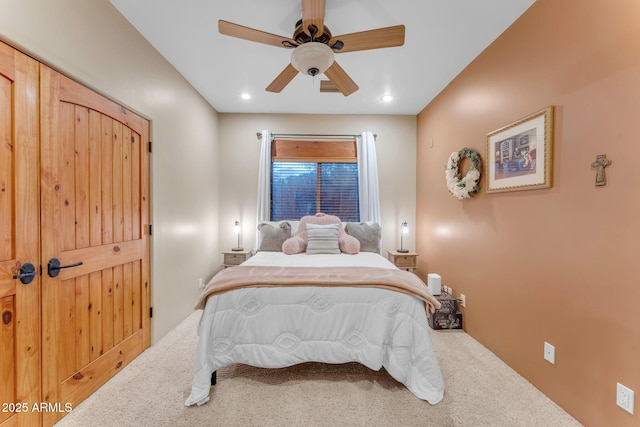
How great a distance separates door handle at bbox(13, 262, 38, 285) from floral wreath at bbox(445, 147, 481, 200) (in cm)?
335

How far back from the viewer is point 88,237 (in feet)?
5.96

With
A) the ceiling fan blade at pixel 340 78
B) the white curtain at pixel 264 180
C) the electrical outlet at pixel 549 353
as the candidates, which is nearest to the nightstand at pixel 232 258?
the white curtain at pixel 264 180

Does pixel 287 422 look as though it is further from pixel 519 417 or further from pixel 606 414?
pixel 606 414

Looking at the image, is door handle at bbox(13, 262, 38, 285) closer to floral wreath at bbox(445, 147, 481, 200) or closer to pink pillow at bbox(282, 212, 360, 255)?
pink pillow at bbox(282, 212, 360, 255)

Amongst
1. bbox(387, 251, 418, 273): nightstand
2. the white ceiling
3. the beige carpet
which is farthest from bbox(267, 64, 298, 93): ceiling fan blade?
bbox(387, 251, 418, 273): nightstand

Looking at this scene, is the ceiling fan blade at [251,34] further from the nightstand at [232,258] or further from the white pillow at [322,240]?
the nightstand at [232,258]

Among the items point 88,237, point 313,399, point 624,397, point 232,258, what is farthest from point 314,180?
point 624,397

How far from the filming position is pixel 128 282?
220cm

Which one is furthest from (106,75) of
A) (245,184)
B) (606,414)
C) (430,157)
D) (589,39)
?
(606,414)

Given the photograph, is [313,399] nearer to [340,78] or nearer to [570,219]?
[570,219]

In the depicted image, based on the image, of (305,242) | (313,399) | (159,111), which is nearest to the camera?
(313,399)

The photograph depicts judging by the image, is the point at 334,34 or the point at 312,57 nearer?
the point at 312,57

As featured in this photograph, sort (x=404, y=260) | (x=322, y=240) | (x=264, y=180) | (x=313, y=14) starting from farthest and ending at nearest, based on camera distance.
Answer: (x=264, y=180) < (x=404, y=260) < (x=322, y=240) < (x=313, y=14)

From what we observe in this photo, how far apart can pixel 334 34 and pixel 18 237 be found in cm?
259
